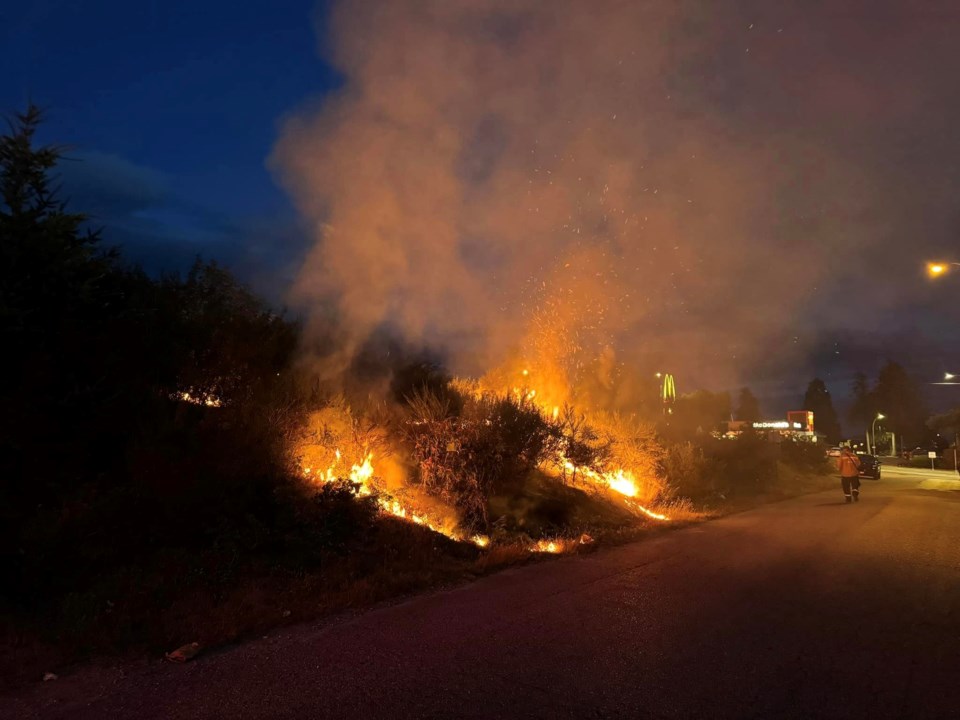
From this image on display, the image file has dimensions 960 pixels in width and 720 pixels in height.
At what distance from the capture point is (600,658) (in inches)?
202

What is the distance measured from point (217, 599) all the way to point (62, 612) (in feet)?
4.29

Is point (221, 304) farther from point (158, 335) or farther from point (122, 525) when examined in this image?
point (122, 525)

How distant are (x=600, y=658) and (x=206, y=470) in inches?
223

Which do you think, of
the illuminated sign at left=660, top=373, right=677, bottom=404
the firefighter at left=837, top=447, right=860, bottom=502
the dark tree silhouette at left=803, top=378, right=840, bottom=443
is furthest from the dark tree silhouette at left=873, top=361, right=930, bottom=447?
the firefighter at left=837, top=447, right=860, bottom=502

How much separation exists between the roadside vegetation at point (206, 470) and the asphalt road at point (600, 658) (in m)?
0.84

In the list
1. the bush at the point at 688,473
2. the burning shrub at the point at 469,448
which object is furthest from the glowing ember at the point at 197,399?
the bush at the point at 688,473

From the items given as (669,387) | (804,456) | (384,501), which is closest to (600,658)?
(384,501)

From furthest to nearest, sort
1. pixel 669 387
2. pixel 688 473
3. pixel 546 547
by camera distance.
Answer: pixel 669 387 → pixel 688 473 → pixel 546 547

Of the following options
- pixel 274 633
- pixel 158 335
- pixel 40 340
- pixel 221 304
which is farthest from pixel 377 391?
pixel 274 633

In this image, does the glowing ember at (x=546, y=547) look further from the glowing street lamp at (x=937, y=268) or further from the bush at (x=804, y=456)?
the bush at (x=804, y=456)

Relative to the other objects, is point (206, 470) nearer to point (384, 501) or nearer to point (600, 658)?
point (384, 501)

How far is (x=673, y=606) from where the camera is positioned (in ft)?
22.0

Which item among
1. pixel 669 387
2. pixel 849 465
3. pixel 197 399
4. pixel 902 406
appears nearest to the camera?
pixel 197 399

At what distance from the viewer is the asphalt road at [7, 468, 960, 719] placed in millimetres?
4348
